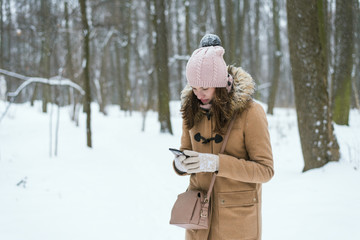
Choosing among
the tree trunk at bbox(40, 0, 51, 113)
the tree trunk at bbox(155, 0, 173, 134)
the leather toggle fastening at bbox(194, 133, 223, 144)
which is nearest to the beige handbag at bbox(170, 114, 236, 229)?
the leather toggle fastening at bbox(194, 133, 223, 144)

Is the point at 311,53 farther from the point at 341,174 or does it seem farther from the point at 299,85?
the point at 341,174

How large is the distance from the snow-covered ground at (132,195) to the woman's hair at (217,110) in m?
2.21

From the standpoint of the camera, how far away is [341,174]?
4.25 metres

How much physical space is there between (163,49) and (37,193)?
7637 mm

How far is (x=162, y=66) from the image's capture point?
35.9 feet

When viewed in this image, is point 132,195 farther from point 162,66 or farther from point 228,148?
point 162,66

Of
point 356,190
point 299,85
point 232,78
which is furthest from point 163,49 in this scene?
point 232,78

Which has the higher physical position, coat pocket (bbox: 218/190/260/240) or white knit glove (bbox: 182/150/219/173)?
white knit glove (bbox: 182/150/219/173)

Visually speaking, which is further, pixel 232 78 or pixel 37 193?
pixel 37 193

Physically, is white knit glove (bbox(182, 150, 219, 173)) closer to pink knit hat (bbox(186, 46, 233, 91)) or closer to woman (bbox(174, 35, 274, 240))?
woman (bbox(174, 35, 274, 240))

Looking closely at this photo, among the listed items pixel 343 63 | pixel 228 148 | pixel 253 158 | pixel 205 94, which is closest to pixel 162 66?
pixel 343 63

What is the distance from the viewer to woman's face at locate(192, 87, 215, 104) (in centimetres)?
174

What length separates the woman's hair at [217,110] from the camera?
64.9 inches

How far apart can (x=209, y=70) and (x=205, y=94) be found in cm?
16
